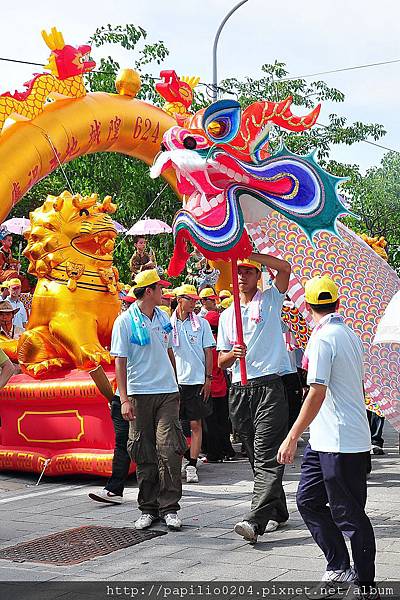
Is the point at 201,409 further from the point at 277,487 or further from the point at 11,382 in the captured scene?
A: the point at 277,487

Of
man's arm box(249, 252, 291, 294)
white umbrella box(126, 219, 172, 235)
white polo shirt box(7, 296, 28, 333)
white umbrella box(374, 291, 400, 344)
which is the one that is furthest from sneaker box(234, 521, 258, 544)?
white umbrella box(126, 219, 172, 235)

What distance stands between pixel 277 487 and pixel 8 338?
4.76 meters

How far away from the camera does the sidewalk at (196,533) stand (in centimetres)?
540

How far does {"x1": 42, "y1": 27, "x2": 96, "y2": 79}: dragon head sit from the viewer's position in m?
10.8

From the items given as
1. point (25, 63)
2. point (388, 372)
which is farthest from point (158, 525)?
point (25, 63)

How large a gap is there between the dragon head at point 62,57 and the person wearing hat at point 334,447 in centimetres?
674

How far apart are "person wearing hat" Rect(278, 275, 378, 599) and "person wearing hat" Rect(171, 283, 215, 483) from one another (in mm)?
4083

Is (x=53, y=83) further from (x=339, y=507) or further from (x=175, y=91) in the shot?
(x=339, y=507)

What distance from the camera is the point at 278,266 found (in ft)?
21.0

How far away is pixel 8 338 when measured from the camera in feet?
33.2

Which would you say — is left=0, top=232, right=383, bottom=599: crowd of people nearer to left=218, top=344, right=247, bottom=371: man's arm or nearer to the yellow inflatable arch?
left=218, top=344, right=247, bottom=371: man's arm

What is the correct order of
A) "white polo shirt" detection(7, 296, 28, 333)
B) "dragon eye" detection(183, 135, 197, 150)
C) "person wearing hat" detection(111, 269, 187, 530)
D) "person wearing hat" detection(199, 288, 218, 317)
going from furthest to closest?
"white polo shirt" detection(7, 296, 28, 333) → "person wearing hat" detection(199, 288, 218, 317) → "person wearing hat" detection(111, 269, 187, 530) → "dragon eye" detection(183, 135, 197, 150)

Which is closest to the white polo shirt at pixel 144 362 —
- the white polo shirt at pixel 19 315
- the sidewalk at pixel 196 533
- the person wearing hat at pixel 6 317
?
the sidewalk at pixel 196 533

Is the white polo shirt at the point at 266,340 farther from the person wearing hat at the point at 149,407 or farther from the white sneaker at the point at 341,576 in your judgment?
the white sneaker at the point at 341,576
